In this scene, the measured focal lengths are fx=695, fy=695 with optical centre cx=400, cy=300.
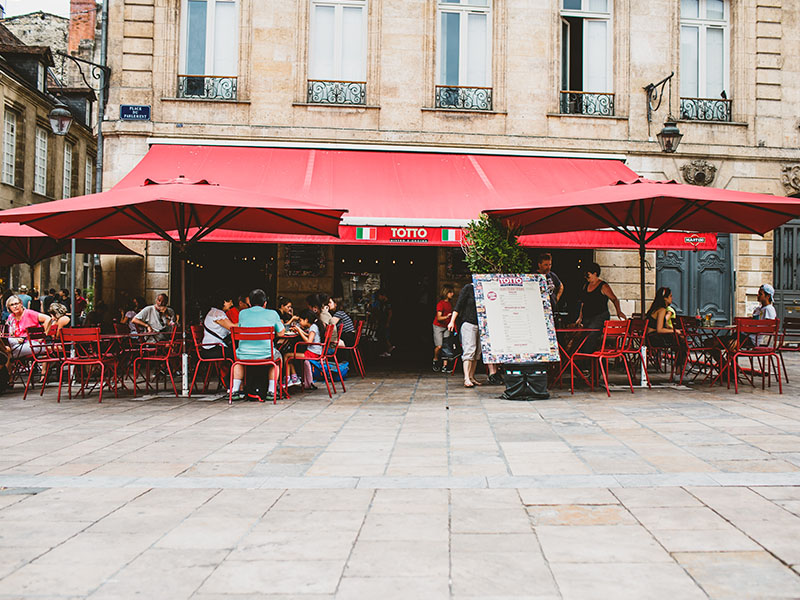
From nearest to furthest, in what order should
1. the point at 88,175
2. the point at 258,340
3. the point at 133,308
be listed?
the point at 258,340 → the point at 133,308 → the point at 88,175

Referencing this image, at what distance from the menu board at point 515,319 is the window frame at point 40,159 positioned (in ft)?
65.3

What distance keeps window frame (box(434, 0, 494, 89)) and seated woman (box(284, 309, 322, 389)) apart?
606 centimetres

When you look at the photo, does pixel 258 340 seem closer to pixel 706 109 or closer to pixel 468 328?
pixel 468 328

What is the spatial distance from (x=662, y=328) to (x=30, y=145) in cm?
2080

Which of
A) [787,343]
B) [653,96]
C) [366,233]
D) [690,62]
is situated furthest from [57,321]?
[690,62]

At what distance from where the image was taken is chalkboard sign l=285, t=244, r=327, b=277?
12.3 metres

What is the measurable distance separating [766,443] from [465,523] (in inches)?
122

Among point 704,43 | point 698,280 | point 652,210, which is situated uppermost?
point 704,43

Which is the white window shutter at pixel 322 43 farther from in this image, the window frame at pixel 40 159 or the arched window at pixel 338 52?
the window frame at pixel 40 159

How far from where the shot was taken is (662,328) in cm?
916

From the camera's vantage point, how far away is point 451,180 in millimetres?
11430

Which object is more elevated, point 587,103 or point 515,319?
point 587,103

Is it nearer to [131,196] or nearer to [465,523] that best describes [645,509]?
[465,523]

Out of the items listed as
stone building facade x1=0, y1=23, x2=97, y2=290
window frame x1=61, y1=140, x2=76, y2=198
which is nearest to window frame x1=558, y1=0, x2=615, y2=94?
stone building facade x1=0, y1=23, x2=97, y2=290
